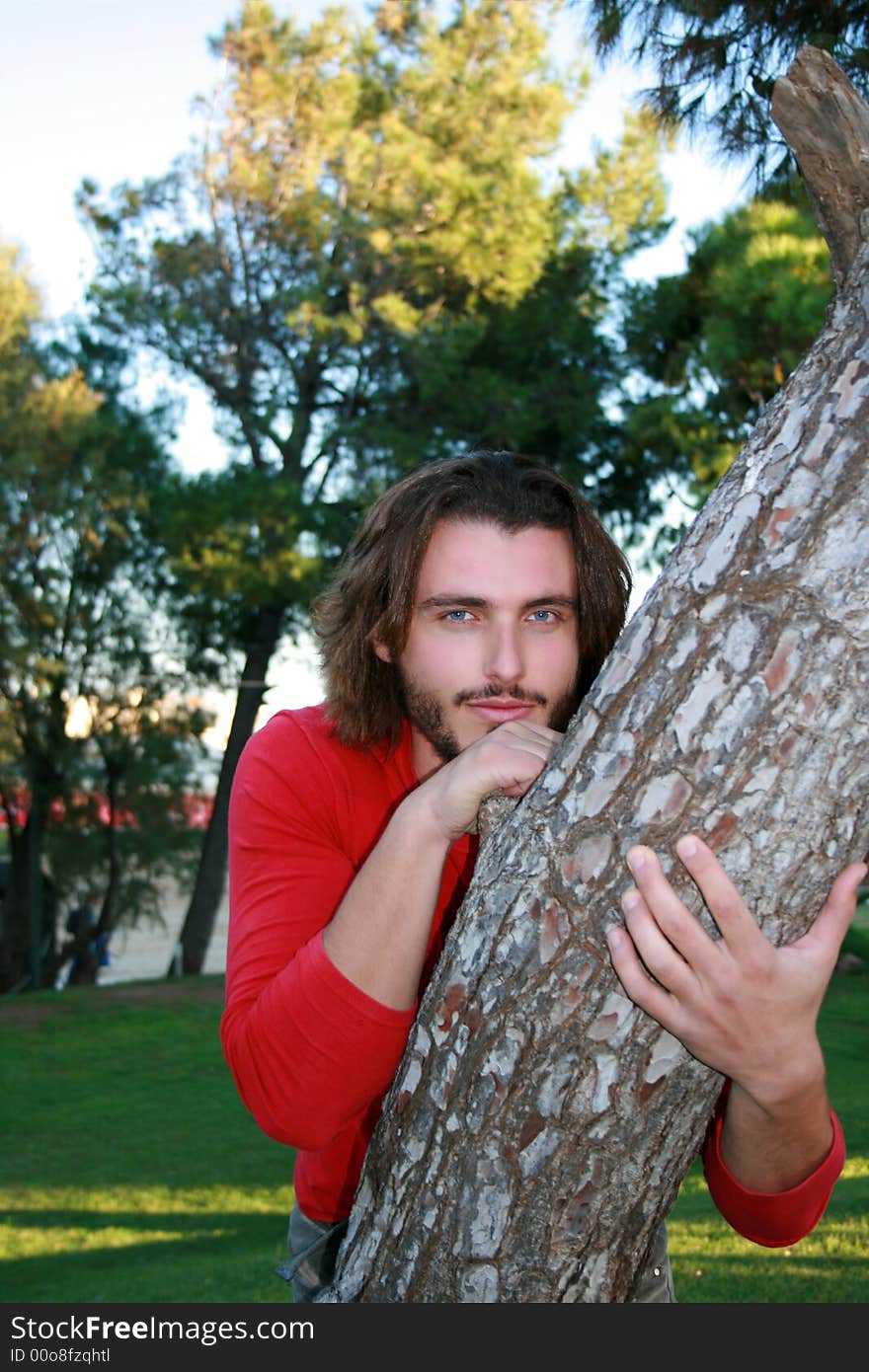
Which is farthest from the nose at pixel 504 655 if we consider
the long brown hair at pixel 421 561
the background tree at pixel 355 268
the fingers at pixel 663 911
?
the background tree at pixel 355 268

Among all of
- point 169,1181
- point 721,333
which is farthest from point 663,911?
point 721,333

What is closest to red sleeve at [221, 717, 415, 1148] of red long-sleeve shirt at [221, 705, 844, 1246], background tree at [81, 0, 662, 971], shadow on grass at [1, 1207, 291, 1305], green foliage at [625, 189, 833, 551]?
red long-sleeve shirt at [221, 705, 844, 1246]

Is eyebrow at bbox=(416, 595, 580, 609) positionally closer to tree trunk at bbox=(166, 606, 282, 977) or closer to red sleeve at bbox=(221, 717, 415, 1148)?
red sleeve at bbox=(221, 717, 415, 1148)

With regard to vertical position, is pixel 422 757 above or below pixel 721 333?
below

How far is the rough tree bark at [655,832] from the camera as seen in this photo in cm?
126

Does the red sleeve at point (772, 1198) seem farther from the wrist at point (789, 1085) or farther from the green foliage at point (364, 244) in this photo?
the green foliage at point (364, 244)

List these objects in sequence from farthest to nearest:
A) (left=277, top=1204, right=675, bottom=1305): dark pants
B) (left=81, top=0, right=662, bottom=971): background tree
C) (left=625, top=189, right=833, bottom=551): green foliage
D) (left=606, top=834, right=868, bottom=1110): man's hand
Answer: (left=81, top=0, right=662, bottom=971): background tree
(left=625, top=189, right=833, bottom=551): green foliage
(left=277, top=1204, right=675, bottom=1305): dark pants
(left=606, top=834, right=868, bottom=1110): man's hand

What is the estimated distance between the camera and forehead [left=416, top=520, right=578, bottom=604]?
185cm

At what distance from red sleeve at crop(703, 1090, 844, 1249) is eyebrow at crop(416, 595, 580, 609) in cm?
72

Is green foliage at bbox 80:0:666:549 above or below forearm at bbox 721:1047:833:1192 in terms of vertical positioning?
above

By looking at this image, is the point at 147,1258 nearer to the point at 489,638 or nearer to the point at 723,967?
the point at 489,638

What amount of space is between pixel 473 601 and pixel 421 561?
0.18m

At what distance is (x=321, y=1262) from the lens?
1776 millimetres

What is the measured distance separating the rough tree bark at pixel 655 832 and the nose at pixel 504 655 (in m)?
0.40
